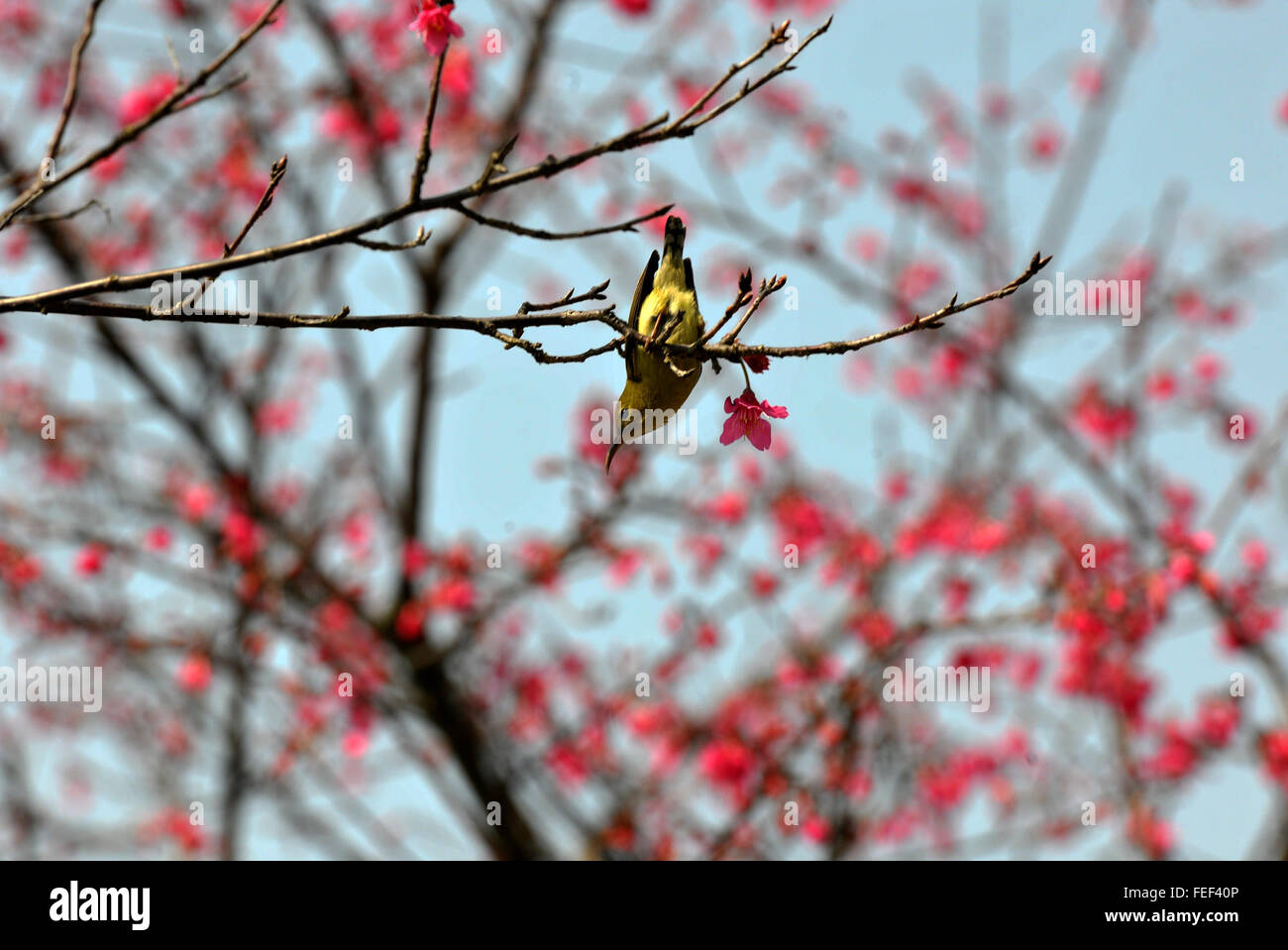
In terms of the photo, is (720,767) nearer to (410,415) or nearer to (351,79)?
(410,415)

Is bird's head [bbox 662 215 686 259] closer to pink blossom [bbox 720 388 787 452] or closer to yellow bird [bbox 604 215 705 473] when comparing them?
yellow bird [bbox 604 215 705 473]

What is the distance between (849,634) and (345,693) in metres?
4.02

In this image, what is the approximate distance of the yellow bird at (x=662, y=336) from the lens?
2.61m

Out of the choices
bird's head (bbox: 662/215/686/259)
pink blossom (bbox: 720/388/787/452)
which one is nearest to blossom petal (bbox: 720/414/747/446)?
pink blossom (bbox: 720/388/787/452)

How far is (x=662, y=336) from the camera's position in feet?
8.61

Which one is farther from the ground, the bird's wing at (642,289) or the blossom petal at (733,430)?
the bird's wing at (642,289)

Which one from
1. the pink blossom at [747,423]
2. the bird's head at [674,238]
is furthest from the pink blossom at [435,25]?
the pink blossom at [747,423]

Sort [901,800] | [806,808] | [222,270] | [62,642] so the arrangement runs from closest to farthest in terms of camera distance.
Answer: [222,270] → [806,808] → [901,800] → [62,642]

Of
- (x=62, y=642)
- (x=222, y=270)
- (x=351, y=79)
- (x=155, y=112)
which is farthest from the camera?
(x=62, y=642)

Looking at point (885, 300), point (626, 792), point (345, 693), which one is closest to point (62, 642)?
point (345, 693)

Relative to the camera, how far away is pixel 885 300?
26.7 ft

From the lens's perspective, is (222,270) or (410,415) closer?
(222,270)

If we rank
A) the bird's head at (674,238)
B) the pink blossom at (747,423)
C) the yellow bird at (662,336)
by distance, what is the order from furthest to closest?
the bird's head at (674,238) → the pink blossom at (747,423) → the yellow bird at (662,336)

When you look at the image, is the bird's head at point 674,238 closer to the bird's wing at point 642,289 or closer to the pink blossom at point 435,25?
the bird's wing at point 642,289
